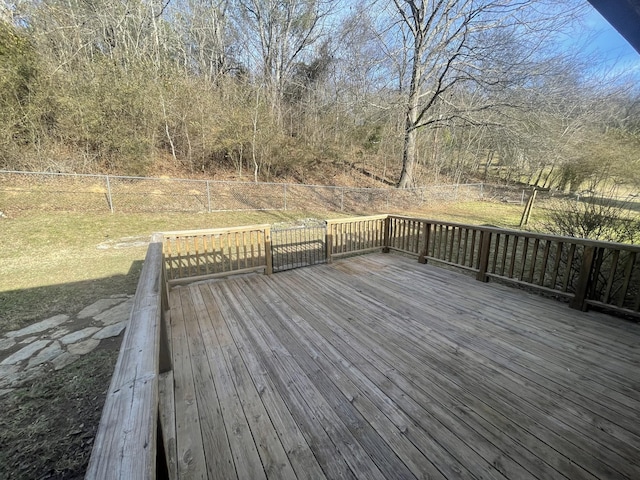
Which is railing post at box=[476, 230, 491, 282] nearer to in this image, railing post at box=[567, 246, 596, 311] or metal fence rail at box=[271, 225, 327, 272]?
railing post at box=[567, 246, 596, 311]

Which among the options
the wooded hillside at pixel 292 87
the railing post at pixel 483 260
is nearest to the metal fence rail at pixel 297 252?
the railing post at pixel 483 260

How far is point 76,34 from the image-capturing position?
8984 mm

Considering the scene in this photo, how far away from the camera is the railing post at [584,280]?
3.00 metres

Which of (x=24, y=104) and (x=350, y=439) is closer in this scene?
(x=350, y=439)

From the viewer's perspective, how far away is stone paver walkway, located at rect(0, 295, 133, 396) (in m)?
2.25

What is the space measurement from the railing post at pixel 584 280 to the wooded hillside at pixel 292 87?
5494 mm

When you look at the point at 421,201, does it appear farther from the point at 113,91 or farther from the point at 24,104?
the point at 24,104

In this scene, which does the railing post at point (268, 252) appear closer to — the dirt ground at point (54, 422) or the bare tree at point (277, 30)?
the dirt ground at point (54, 422)

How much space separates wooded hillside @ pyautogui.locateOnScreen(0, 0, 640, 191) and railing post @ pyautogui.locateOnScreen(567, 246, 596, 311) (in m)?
5.49

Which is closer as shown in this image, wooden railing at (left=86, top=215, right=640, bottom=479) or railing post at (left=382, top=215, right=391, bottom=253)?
wooden railing at (left=86, top=215, right=640, bottom=479)

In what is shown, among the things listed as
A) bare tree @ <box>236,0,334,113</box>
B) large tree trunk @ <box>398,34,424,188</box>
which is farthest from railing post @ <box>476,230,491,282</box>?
bare tree @ <box>236,0,334,113</box>

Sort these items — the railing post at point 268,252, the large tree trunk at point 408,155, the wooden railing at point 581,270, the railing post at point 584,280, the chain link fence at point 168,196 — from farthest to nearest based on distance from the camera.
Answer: the large tree trunk at point 408,155 → the chain link fence at point 168,196 → the railing post at point 268,252 → the railing post at point 584,280 → the wooden railing at point 581,270

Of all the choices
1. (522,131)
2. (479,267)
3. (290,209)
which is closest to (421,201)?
(522,131)

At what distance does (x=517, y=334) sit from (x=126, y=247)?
251 inches
